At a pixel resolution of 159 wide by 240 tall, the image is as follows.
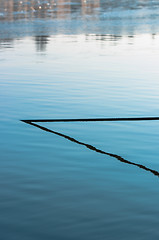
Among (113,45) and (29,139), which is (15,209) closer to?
(29,139)

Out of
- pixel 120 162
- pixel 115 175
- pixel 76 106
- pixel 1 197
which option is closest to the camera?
pixel 1 197

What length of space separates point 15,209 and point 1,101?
8070 mm

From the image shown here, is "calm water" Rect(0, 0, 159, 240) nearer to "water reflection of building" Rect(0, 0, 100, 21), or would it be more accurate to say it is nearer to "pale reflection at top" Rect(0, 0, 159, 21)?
"pale reflection at top" Rect(0, 0, 159, 21)

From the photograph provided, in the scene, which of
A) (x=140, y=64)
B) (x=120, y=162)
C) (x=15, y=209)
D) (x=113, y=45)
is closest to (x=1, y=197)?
(x=15, y=209)

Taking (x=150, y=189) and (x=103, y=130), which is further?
(x=103, y=130)

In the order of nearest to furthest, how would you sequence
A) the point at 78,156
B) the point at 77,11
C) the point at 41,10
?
the point at 78,156 < the point at 77,11 < the point at 41,10

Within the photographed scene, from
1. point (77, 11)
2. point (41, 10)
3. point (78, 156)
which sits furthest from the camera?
point (41, 10)

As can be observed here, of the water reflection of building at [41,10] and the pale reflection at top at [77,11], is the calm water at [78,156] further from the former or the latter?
the water reflection of building at [41,10]

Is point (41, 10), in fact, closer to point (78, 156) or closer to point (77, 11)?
point (77, 11)

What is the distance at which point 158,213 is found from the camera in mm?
7488

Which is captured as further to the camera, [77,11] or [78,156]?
[77,11]

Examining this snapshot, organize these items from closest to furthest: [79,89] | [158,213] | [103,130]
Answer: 1. [158,213]
2. [103,130]
3. [79,89]

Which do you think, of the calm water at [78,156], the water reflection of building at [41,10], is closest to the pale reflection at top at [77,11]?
the water reflection of building at [41,10]

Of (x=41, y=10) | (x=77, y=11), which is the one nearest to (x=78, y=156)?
(x=77, y=11)
